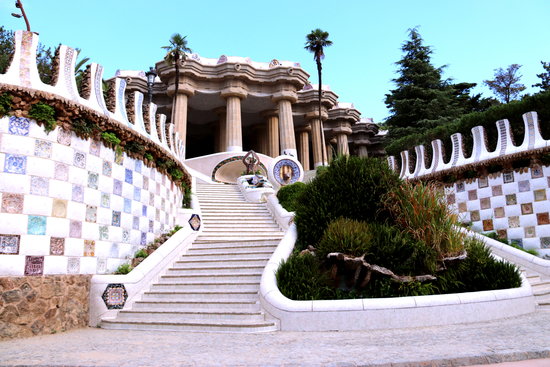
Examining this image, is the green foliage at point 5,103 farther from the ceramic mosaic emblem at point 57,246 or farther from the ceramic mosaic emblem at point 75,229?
the ceramic mosaic emblem at point 57,246

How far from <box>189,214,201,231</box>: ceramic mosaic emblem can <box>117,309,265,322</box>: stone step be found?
389cm

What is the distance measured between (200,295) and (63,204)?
303cm

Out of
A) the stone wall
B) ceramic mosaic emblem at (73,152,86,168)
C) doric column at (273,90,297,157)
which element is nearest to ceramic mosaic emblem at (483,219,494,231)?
the stone wall

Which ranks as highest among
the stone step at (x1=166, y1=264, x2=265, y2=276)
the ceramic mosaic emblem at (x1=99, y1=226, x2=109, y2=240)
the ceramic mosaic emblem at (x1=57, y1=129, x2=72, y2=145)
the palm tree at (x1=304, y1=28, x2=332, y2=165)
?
the palm tree at (x1=304, y1=28, x2=332, y2=165)

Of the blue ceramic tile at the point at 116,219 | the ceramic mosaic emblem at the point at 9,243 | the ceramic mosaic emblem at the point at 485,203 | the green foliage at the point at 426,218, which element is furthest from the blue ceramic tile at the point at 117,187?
the ceramic mosaic emblem at the point at 485,203

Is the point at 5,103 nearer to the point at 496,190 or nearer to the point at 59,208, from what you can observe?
the point at 59,208

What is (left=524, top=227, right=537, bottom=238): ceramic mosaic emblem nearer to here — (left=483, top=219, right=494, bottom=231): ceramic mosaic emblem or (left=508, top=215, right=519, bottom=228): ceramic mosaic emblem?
(left=508, top=215, right=519, bottom=228): ceramic mosaic emblem

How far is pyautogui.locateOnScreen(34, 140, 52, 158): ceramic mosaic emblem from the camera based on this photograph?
745 centimetres

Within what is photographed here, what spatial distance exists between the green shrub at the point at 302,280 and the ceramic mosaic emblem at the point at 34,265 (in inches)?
158

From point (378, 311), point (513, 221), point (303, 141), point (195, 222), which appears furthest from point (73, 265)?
point (303, 141)

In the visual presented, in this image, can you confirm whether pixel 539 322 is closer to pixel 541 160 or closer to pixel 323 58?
pixel 541 160

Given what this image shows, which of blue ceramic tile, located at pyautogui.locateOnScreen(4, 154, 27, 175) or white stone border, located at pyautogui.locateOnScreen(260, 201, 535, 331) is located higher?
blue ceramic tile, located at pyautogui.locateOnScreen(4, 154, 27, 175)

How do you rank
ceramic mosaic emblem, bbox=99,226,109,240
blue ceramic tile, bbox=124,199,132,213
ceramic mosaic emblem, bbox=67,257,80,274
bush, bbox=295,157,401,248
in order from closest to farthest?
ceramic mosaic emblem, bbox=67,257,80,274 → ceramic mosaic emblem, bbox=99,226,109,240 → blue ceramic tile, bbox=124,199,132,213 → bush, bbox=295,157,401,248

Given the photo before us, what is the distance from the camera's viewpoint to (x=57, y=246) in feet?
24.5
